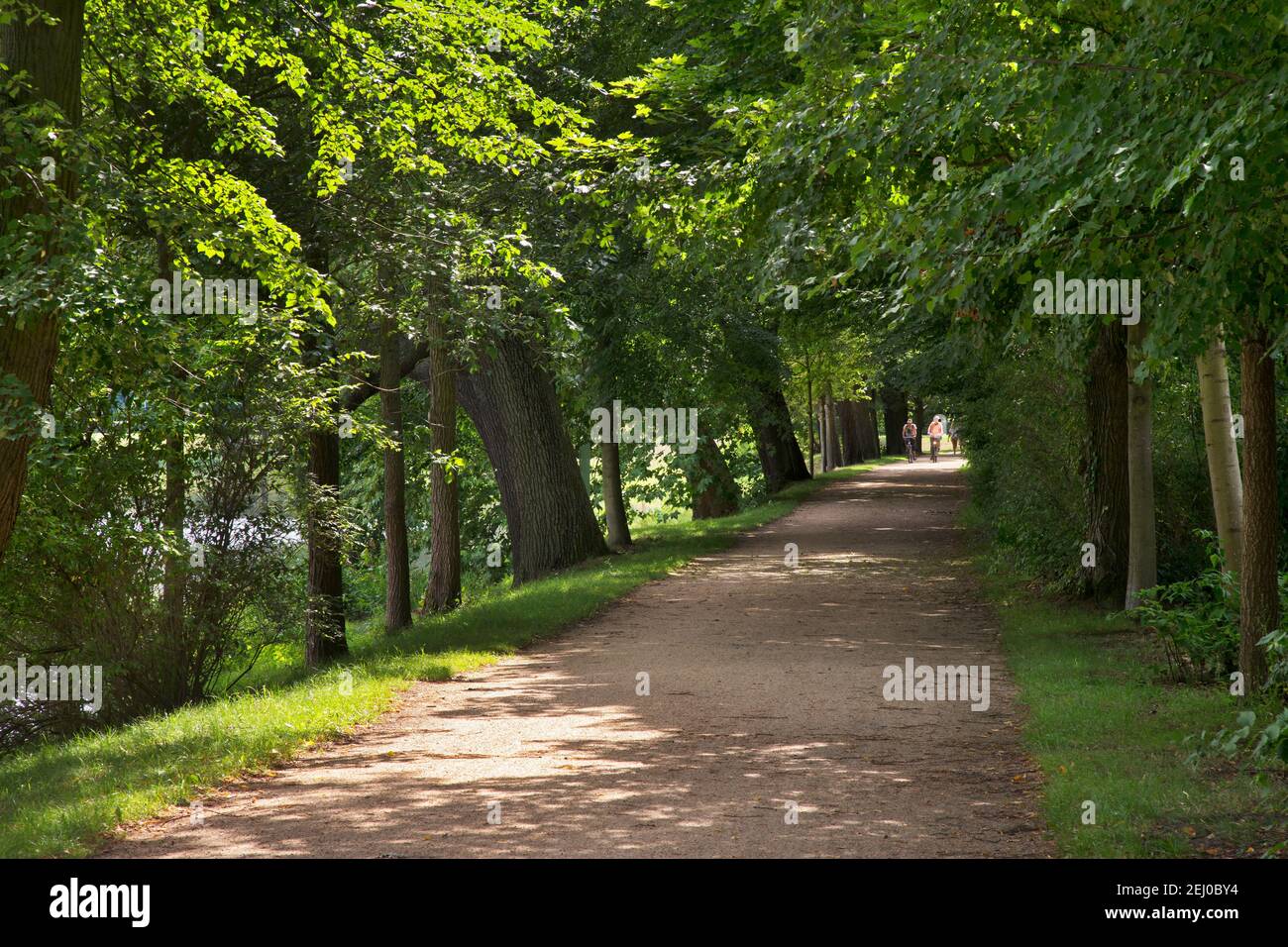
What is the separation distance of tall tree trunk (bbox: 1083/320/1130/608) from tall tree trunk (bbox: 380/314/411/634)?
27.4ft

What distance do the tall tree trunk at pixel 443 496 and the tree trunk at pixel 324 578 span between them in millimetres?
1836

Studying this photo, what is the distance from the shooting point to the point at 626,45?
19844 millimetres

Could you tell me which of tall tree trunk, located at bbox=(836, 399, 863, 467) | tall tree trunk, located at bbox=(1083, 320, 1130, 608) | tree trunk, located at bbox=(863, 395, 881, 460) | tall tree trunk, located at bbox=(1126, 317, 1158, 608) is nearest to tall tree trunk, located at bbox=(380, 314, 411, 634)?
tall tree trunk, located at bbox=(1083, 320, 1130, 608)

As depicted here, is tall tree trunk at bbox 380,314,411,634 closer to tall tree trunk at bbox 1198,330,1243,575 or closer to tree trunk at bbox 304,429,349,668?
tree trunk at bbox 304,429,349,668

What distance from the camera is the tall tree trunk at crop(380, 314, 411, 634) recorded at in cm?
1764

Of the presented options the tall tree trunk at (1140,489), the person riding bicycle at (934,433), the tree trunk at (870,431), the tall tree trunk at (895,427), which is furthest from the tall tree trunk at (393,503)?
the tall tree trunk at (895,427)

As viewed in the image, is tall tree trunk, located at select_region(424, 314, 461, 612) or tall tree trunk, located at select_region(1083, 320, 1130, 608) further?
tall tree trunk, located at select_region(424, 314, 461, 612)

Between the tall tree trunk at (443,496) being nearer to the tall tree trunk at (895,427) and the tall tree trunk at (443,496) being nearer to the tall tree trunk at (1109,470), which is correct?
the tall tree trunk at (1109,470)

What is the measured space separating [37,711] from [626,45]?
1215 centimetres

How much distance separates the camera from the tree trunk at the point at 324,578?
48.0 feet

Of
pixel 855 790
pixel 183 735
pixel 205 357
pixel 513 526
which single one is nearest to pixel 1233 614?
pixel 855 790

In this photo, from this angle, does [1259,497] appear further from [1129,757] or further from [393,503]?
[393,503]
